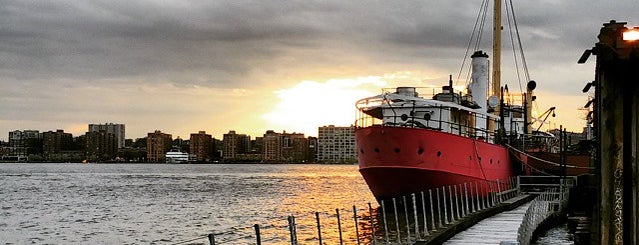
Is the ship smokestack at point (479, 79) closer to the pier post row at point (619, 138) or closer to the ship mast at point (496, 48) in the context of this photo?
the ship mast at point (496, 48)

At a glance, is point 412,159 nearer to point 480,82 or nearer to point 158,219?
point 480,82

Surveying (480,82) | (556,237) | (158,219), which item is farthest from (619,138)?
(158,219)

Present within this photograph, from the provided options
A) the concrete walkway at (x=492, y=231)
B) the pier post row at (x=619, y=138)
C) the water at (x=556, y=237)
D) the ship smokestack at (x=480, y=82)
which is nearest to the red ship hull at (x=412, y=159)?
the water at (x=556, y=237)

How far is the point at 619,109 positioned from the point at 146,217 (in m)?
46.3

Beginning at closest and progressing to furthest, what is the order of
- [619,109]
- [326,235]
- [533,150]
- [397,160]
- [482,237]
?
[619,109], [482,237], [397,160], [326,235], [533,150]

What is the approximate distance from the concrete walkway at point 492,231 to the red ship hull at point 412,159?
26.1ft

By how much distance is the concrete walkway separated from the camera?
18156 millimetres

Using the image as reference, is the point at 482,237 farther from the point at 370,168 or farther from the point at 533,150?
the point at 533,150

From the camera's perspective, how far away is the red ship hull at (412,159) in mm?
32125

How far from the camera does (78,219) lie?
165ft

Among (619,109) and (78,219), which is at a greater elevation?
(619,109)

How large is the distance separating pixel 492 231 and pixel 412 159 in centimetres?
→ 1234

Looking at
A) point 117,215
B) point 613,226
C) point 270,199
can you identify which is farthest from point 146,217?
point 613,226

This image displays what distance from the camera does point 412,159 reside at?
106ft
